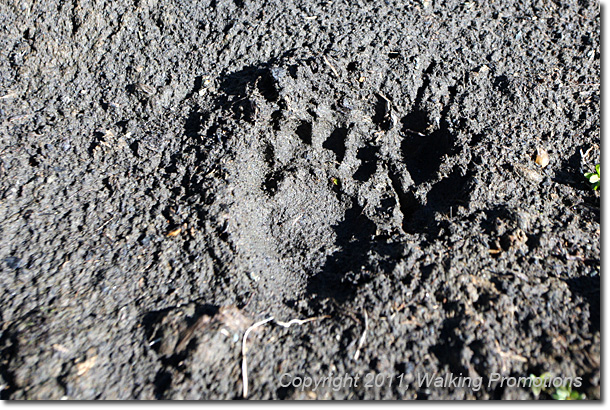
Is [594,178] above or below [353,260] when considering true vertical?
above

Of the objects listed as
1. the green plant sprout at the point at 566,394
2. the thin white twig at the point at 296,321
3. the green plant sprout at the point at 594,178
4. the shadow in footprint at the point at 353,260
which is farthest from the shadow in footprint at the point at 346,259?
the green plant sprout at the point at 594,178

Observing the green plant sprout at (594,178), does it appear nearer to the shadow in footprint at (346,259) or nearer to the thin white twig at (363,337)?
the shadow in footprint at (346,259)

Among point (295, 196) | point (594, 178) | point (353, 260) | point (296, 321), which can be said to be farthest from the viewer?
point (295, 196)

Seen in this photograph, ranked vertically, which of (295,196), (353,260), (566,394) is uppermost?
(295,196)

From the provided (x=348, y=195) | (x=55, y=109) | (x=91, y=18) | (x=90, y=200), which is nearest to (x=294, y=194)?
(x=348, y=195)

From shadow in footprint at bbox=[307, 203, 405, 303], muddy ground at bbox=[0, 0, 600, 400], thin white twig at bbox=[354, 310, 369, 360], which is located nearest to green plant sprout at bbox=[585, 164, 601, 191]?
muddy ground at bbox=[0, 0, 600, 400]

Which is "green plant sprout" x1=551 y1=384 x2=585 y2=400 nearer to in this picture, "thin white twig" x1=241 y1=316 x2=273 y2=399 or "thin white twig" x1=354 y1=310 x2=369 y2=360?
"thin white twig" x1=354 y1=310 x2=369 y2=360

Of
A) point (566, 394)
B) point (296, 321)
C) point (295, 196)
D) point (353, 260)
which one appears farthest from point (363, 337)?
point (295, 196)

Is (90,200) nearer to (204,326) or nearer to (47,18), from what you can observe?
(204,326)

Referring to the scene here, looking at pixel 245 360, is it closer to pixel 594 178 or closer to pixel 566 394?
pixel 566 394
